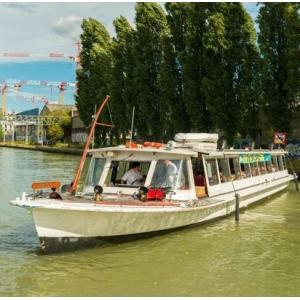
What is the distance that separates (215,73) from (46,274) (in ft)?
101

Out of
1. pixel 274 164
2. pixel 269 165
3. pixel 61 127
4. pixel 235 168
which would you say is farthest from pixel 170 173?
pixel 61 127

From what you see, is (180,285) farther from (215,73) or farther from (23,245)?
(215,73)

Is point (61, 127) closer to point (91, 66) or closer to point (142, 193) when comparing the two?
point (91, 66)

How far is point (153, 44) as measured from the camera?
166 ft

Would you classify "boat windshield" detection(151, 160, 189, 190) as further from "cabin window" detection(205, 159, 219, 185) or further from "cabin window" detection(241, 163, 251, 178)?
"cabin window" detection(241, 163, 251, 178)

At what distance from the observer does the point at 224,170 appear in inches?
757

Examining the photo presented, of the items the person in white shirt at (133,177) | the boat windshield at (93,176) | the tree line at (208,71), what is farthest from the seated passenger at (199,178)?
the tree line at (208,71)

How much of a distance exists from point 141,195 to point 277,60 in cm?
2596

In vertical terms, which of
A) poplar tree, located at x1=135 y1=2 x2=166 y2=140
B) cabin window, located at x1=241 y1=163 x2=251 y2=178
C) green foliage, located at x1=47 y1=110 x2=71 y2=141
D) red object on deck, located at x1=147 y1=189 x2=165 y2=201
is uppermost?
poplar tree, located at x1=135 y1=2 x2=166 y2=140

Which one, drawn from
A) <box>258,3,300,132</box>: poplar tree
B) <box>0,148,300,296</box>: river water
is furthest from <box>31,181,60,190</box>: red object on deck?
<box>258,3,300,132</box>: poplar tree

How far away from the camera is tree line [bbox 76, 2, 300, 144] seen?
3644cm

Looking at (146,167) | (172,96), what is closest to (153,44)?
(172,96)

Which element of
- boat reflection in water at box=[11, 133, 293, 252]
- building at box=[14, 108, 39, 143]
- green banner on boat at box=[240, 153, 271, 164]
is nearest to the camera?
boat reflection in water at box=[11, 133, 293, 252]

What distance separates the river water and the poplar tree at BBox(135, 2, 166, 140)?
33888 mm
